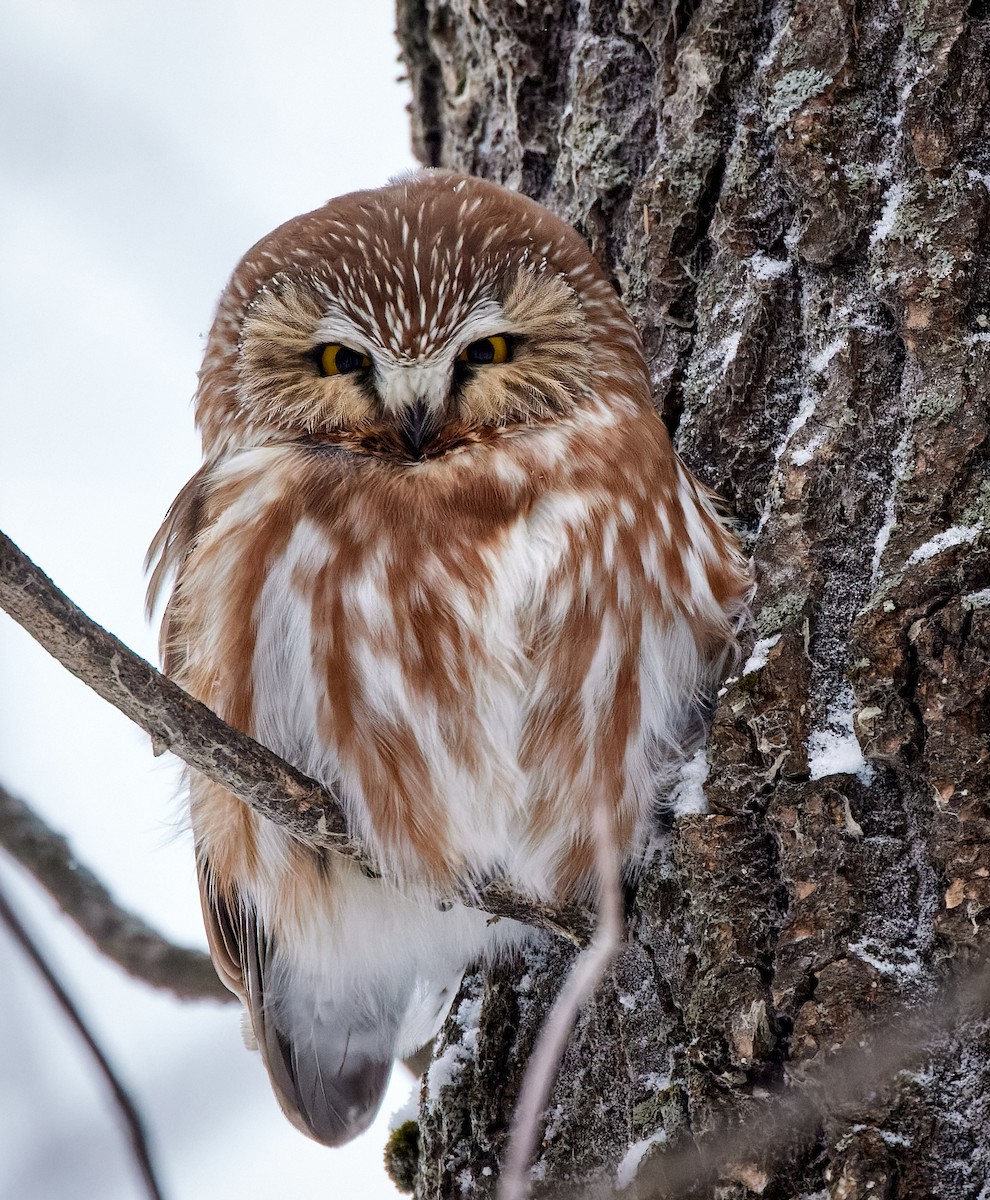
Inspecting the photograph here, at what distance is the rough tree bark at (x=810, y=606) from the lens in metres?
1.66

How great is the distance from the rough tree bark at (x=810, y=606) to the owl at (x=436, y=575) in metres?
0.16

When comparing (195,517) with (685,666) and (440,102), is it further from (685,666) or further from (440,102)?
(440,102)

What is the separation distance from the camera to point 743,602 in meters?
2.09

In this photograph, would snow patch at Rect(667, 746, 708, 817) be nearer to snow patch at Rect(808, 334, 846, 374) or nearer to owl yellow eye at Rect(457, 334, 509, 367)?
snow patch at Rect(808, 334, 846, 374)

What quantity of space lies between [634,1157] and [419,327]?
4.49 ft

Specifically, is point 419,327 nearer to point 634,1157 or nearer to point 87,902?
point 87,902

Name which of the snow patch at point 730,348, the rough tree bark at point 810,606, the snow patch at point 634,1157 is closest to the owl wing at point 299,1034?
the rough tree bark at point 810,606

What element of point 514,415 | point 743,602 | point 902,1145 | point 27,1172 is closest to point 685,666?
point 743,602

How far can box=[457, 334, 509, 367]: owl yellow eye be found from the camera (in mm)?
2236

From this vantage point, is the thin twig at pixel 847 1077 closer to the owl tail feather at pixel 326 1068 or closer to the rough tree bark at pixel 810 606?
the rough tree bark at pixel 810 606

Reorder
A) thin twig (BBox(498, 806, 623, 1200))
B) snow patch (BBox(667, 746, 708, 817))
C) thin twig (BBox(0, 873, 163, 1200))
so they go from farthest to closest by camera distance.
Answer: snow patch (BBox(667, 746, 708, 817)) < thin twig (BBox(498, 806, 623, 1200)) < thin twig (BBox(0, 873, 163, 1200))

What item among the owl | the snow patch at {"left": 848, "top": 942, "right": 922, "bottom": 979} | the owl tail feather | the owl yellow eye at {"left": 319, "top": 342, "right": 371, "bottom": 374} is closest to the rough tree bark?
the snow patch at {"left": 848, "top": 942, "right": 922, "bottom": 979}

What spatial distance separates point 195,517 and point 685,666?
3.07ft

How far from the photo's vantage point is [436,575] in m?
2.06
